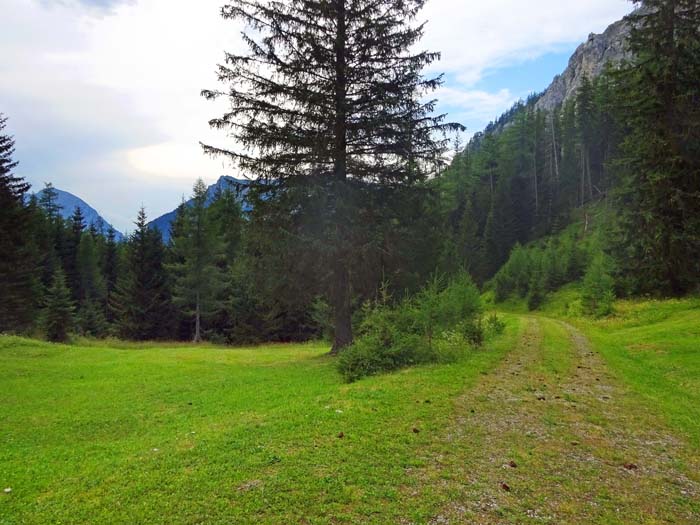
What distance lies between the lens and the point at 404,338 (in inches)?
424

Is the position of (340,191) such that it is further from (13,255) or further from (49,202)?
(49,202)

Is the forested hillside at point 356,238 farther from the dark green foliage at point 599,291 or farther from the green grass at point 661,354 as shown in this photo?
the green grass at point 661,354

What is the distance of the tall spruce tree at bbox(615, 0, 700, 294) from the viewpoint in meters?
22.0

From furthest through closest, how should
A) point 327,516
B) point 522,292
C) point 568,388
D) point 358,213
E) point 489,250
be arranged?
point 489,250
point 522,292
point 358,213
point 568,388
point 327,516

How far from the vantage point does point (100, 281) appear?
169 ft

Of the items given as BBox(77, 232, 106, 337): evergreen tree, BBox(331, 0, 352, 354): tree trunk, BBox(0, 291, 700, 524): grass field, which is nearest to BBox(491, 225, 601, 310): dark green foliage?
BBox(331, 0, 352, 354): tree trunk

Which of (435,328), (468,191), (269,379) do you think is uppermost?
(468,191)

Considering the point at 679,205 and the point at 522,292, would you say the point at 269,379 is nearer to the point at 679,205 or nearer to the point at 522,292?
the point at 679,205

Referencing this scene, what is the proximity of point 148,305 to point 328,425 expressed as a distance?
39684mm

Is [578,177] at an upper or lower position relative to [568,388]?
upper

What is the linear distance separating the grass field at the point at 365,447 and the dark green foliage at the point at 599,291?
1530 centimetres

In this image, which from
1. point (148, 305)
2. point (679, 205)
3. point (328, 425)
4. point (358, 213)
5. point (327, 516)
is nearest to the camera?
point (327, 516)

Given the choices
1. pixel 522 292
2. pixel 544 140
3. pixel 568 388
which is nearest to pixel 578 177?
pixel 544 140

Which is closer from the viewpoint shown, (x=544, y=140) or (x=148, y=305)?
(x=148, y=305)
